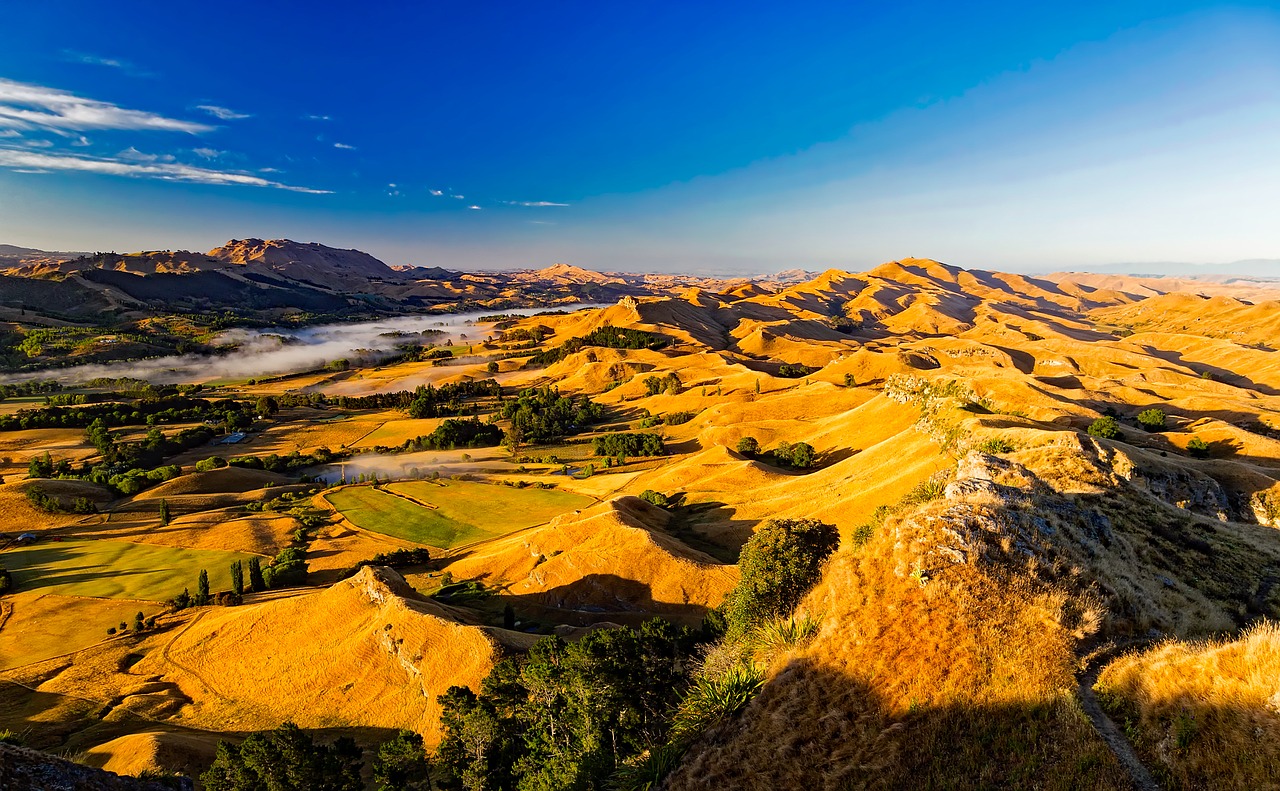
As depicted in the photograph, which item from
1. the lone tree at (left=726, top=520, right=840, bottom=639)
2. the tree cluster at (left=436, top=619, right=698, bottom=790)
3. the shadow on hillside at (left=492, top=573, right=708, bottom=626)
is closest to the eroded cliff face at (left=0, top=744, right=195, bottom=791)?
the tree cluster at (left=436, top=619, right=698, bottom=790)

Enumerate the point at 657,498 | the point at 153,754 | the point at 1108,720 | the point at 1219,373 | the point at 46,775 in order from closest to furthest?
the point at 1108,720, the point at 46,775, the point at 153,754, the point at 657,498, the point at 1219,373

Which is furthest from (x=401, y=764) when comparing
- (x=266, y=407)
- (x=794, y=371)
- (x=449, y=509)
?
(x=794, y=371)

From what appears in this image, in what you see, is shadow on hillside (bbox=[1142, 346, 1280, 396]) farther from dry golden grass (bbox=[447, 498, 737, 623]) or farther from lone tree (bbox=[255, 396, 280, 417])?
lone tree (bbox=[255, 396, 280, 417])

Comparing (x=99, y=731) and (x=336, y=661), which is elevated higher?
(x=336, y=661)

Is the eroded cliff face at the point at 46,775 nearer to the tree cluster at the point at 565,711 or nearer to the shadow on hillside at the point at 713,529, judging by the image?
the tree cluster at the point at 565,711

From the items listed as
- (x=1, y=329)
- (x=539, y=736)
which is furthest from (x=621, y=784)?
(x=1, y=329)

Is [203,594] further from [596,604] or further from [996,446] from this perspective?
[996,446]

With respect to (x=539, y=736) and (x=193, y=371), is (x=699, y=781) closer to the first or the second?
(x=539, y=736)
